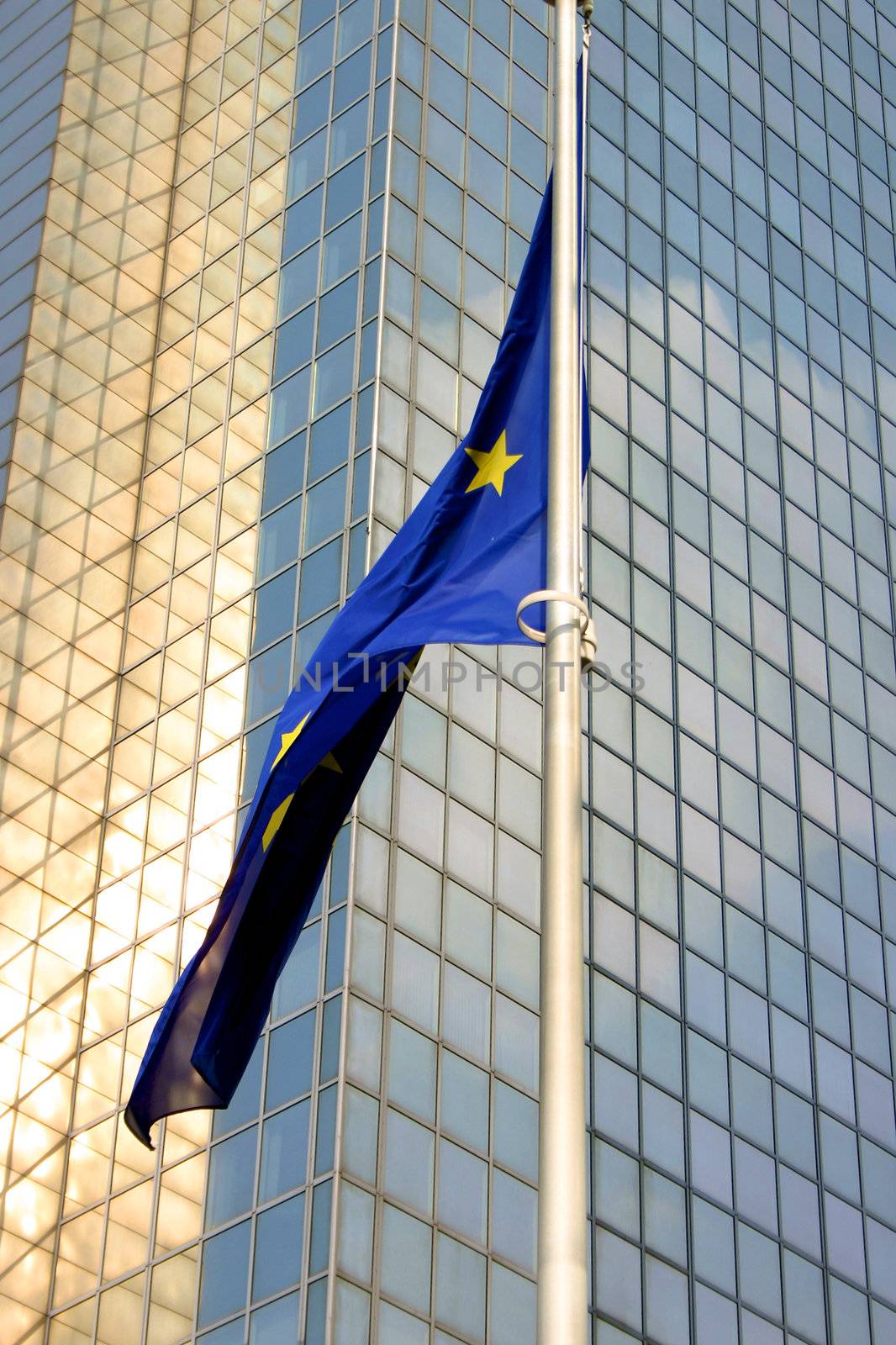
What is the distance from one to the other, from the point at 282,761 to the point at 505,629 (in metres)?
2.09

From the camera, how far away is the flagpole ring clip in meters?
13.2

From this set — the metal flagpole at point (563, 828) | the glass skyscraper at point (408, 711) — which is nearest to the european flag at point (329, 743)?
the metal flagpole at point (563, 828)

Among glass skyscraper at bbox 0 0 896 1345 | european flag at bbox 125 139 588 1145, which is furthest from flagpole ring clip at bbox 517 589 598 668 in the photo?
glass skyscraper at bbox 0 0 896 1345

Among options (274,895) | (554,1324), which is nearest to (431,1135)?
(274,895)

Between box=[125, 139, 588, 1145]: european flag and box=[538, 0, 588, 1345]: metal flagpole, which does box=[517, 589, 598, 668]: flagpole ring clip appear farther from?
box=[125, 139, 588, 1145]: european flag

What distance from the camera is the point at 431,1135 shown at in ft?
104

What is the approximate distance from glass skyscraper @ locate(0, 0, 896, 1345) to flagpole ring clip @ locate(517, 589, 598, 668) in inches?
698

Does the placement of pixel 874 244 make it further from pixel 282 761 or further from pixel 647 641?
pixel 282 761

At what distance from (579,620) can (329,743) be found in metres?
2.37

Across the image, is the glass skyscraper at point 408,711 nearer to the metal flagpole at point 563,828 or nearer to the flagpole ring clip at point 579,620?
the flagpole ring clip at point 579,620

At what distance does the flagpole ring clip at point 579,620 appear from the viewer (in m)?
13.2

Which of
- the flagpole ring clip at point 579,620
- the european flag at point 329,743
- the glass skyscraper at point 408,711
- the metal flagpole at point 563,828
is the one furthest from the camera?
the glass skyscraper at point 408,711

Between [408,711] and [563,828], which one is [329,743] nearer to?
[563,828]

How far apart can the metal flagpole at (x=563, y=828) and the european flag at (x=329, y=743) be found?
1.97ft
